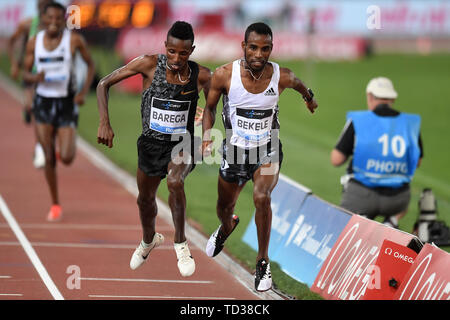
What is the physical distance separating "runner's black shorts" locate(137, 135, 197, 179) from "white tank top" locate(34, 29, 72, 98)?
4183 mm

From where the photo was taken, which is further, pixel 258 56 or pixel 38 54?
pixel 38 54

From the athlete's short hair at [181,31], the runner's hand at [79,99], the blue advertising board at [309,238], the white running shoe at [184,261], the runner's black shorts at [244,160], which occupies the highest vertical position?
the athlete's short hair at [181,31]

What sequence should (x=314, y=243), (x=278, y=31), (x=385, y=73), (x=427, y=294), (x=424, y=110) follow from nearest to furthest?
(x=427, y=294) < (x=314, y=243) < (x=424, y=110) < (x=385, y=73) < (x=278, y=31)

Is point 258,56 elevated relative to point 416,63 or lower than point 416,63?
elevated

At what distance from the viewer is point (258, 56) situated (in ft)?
28.8

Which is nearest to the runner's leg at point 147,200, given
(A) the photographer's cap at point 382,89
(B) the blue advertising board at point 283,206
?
(B) the blue advertising board at point 283,206

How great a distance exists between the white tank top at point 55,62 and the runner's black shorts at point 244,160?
172 inches

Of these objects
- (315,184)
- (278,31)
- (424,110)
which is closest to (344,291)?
(315,184)

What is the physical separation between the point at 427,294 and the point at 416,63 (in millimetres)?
33776

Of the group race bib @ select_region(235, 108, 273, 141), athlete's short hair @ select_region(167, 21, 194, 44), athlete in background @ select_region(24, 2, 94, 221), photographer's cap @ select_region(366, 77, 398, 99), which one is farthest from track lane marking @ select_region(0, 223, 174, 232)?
athlete's short hair @ select_region(167, 21, 194, 44)

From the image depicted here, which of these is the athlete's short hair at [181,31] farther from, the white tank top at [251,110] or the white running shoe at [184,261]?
the white running shoe at [184,261]

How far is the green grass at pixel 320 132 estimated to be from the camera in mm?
14305

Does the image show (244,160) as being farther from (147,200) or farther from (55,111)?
(55,111)

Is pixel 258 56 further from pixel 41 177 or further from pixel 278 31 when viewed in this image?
pixel 278 31
